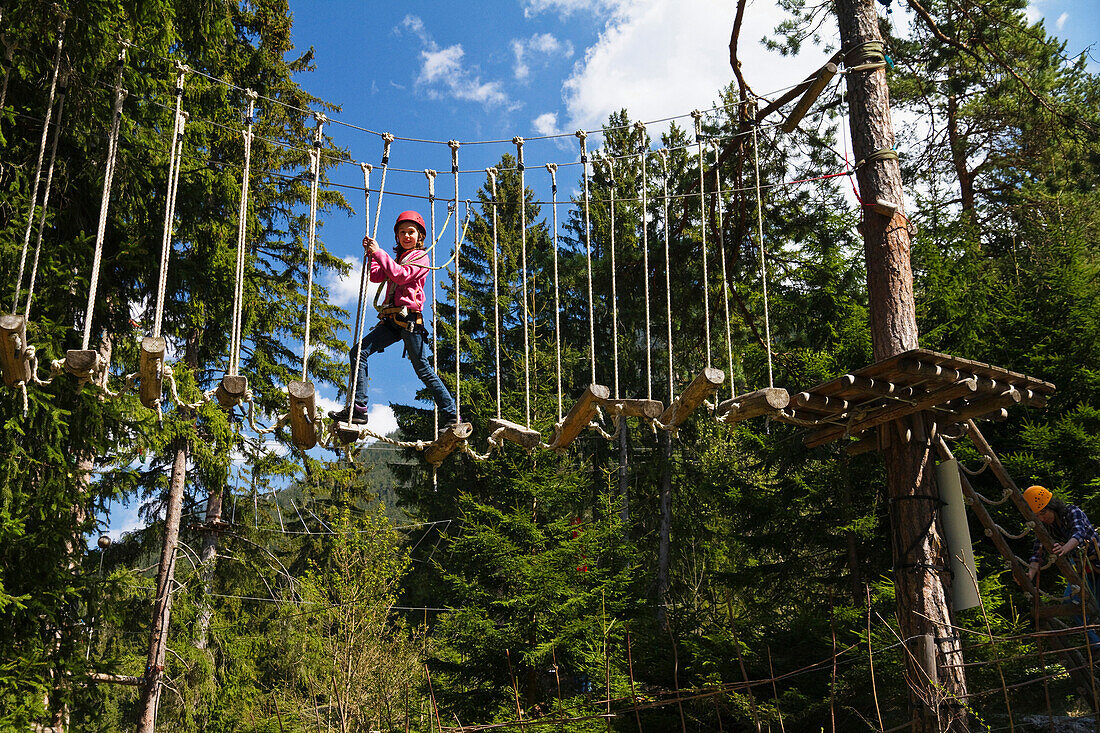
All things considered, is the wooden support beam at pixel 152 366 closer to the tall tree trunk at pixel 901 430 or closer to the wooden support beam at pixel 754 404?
the wooden support beam at pixel 754 404

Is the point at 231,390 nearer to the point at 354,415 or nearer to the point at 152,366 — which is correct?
the point at 152,366

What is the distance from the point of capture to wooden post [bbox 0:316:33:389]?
4.88m

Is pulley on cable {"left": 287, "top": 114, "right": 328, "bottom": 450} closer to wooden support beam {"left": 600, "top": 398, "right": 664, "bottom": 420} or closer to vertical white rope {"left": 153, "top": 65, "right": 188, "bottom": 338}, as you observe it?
vertical white rope {"left": 153, "top": 65, "right": 188, "bottom": 338}

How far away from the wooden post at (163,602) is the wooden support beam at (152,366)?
6863 mm

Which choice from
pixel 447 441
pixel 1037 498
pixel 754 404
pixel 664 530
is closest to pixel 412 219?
pixel 447 441

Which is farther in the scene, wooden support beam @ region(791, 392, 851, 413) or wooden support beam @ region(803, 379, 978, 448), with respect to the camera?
wooden support beam @ region(803, 379, 978, 448)

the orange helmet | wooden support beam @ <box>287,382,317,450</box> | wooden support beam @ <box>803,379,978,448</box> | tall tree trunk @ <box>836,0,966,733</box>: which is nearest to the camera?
wooden support beam @ <box>287,382,317,450</box>

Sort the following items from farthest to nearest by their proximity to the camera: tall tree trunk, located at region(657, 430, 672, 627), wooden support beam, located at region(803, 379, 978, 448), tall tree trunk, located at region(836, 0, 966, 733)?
1. tall tree trunk, located at region(657, 430, 672, 627)
2. tall tree trunk, located at region(836, 0, 966, 733)
3. wooden support beam, located at region(803, 379, 978, 448)

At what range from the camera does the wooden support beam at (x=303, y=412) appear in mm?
4812

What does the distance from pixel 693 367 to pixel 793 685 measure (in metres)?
8.52

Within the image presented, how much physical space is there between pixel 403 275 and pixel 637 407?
1697 mm

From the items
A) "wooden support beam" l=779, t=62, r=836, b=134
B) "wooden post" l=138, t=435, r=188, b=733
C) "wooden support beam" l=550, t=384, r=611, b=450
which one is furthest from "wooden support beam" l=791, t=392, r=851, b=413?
"wooden post" l=138, t=435, r=188, b=733

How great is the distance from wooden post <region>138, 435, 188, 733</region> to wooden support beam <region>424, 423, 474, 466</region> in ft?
22.4

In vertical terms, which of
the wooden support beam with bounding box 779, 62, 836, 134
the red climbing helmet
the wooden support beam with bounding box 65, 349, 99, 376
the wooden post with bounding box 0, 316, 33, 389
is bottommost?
the wooden support beam with bounding box 65, 349, 99, 376
